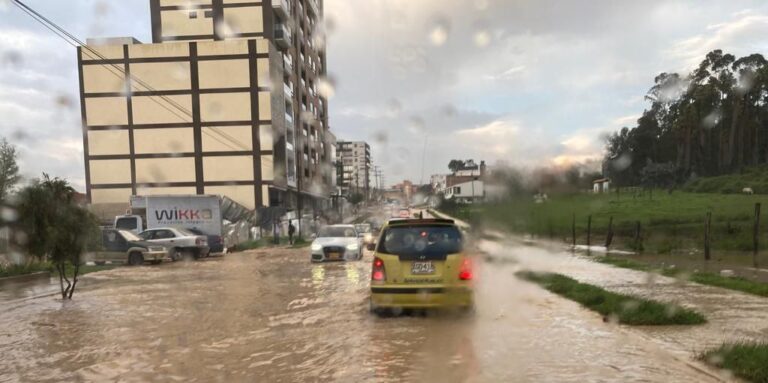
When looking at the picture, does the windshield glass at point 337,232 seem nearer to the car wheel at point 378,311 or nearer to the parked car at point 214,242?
the parked car at point 214,242

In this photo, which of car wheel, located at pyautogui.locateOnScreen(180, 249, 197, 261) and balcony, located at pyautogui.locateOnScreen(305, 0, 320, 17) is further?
balcony, located at pyautogui.locateOnScreen(305, 0, 320, 17)

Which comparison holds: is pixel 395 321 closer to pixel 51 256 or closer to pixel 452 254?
pixel 452 254

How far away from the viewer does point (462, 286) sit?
7535 millimetres

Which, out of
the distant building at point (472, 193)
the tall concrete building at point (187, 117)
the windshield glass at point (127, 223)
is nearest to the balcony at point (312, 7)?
the tall concrete building at point (187, 117)

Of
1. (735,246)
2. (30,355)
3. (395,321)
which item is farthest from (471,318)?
(735,246)

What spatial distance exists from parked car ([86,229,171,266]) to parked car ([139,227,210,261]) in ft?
2.90

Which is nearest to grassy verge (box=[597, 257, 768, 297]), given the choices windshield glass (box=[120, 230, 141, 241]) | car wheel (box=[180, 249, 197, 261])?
car wheel (box=[180, 249, 197, 261])

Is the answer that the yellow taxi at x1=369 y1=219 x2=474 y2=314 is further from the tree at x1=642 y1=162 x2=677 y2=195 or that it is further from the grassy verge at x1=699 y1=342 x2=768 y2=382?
the tree at x1=642 y1=162 x2=677 y2=195

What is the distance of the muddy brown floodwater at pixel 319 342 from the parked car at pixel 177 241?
1032 cm

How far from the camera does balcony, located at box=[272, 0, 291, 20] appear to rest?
49438 mm

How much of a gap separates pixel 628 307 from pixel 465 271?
257cm

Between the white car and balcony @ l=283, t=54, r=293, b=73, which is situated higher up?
balcony @ l=283, t=54, r=293, b=73

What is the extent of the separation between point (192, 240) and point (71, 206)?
11609 millimetres

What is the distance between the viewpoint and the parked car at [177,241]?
21734 mm
